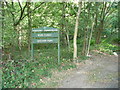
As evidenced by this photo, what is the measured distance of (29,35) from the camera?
613 cm

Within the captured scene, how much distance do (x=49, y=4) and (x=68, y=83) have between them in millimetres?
4980

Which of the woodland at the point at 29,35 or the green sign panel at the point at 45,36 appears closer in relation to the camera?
the woodland at the point at 29,35

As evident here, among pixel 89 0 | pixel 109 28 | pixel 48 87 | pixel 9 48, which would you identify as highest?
pixel 89 0

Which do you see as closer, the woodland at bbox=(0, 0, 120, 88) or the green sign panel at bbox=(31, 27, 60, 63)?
the woodland at bbox=(0, 0, 120, 88)

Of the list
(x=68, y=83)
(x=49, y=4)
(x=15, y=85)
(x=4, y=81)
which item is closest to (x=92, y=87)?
(x=68, y=83)

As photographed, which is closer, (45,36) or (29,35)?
(45,36)

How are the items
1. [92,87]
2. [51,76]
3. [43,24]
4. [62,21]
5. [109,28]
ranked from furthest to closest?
[109,28] → [43,24] → [62,21] → [51,76] → [92,87]

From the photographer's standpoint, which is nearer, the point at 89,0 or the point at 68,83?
the point at 68,83

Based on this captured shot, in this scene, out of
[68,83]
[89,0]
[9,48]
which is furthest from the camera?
[89,0]

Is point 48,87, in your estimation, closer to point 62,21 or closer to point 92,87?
point 92,87

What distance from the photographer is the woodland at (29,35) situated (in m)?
3.82

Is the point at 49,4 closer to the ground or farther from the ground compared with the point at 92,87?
farther from the ground

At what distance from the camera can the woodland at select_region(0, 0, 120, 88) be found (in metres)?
3.82

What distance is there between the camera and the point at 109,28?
45.7 feet
